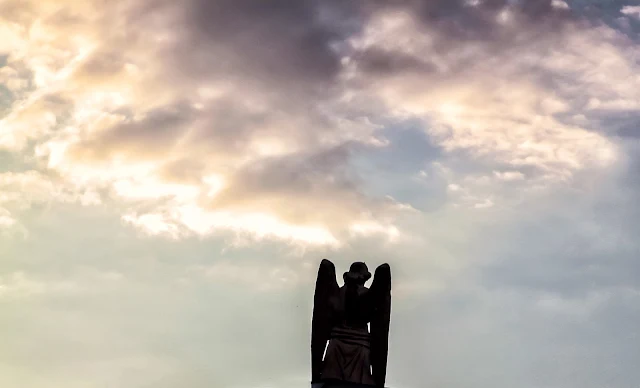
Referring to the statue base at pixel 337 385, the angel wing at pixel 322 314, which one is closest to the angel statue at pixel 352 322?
the angel wing at pixel 322 314

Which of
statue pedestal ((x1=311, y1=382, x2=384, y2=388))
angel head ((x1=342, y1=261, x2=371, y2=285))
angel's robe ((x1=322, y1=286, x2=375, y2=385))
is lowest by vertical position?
statue pedestal ((x1=311, y1=382, x2=384, y2=388))

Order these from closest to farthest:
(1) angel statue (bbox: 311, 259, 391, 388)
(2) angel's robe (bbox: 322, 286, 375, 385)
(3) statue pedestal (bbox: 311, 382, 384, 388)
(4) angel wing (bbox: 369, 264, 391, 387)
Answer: (3) statue pedestal (bbox: 311, 382, 384, 388) < (2) angel's robe (bbox: 322, 286, 375, 385) < (1) angel statue (bbox: 311, 259, 391, 388) < (4) angel wing (bbox: 369, 264, 391, 387)

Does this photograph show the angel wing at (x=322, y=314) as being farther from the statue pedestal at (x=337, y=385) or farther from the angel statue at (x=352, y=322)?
the statue pedestal at (x=337, y=385)

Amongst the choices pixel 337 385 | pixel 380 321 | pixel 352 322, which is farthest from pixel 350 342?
pixel 337 385

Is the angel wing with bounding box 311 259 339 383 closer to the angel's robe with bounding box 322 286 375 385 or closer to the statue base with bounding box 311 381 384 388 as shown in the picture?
the angel's robe with bounding box 322 286 375 385

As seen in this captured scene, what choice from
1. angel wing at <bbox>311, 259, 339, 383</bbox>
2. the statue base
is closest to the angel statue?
angel wing at <bbox>311, 259, 339, 383</bbox>

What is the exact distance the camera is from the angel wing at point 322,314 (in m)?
23.4

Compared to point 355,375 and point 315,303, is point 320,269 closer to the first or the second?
point 315,303

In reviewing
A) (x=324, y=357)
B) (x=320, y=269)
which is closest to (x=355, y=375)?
(x=324, y=357)

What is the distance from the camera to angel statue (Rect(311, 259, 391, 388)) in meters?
23.2

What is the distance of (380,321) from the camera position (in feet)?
77.0

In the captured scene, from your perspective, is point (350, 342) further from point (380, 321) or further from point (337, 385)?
point (337, 385)

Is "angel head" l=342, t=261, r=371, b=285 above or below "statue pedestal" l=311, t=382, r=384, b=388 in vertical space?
above

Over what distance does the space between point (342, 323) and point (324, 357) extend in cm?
80
